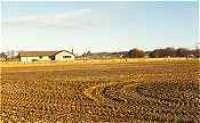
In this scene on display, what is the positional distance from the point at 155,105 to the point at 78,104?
3.25m

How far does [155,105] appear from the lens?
52.1ft

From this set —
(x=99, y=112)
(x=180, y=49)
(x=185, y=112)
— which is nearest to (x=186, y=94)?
(x=185, y=112)

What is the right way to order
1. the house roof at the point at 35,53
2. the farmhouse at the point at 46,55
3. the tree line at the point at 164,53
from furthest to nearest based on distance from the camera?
the tree line at the point at 164,53 → the house roof at the point at 35,53 → the farmhouse at the point at 46,55

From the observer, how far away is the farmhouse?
12139 centimetres

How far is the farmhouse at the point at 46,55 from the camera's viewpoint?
398 feet

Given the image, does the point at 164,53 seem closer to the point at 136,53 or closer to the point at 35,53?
the point at 136,53

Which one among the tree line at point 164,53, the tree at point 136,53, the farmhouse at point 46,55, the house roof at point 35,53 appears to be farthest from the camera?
the tree line at point 164,53

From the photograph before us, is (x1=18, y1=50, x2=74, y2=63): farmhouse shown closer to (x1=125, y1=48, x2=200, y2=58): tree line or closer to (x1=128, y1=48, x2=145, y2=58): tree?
(x1=128, y1=48, x2=145, y2=58): tree

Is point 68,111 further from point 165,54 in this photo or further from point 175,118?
point 165,54

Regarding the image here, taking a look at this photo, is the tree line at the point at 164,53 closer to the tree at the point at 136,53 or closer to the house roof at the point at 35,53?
the tree at the point at 136,53

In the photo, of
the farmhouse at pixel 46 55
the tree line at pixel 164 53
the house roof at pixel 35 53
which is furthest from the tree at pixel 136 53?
the house roof at pixel 35 53

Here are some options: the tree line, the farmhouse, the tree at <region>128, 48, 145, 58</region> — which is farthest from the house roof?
the tree line

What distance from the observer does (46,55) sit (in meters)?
124

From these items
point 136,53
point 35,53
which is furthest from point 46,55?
point 136,53
